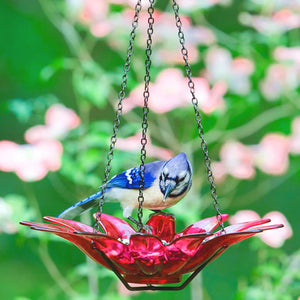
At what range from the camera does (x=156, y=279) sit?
1186 mm

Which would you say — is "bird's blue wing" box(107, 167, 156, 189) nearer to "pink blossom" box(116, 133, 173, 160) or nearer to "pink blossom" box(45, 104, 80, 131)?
"pink blossom" box(116, 133, 173, 160)

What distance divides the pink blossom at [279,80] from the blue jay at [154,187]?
1549mm

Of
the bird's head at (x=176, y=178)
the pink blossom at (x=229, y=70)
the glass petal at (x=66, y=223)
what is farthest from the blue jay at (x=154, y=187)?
the pink blossom at (x=229, y=70)

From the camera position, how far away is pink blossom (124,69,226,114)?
2.49 m

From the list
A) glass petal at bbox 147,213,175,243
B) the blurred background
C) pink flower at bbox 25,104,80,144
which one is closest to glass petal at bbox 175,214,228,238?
glass petal at bbox 147,213,175,243

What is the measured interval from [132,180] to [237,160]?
1.38 m

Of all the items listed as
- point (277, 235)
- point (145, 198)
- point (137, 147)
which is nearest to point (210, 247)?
point (145, 198)

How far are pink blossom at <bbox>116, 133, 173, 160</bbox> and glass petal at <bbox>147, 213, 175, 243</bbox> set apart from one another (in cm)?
111

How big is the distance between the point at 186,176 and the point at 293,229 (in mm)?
1666

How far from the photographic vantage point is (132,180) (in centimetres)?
133

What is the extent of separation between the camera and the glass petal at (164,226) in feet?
4.45

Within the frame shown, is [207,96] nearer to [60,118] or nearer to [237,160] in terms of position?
[237,160]

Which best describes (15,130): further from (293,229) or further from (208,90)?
(293,229)

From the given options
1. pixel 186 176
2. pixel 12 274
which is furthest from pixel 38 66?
pixel 186 176
